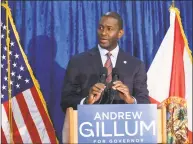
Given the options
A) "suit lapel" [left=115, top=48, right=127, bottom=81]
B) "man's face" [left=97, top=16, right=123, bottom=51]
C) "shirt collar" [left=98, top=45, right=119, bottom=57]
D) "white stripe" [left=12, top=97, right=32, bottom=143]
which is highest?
"man's face" [left=97, top=16, right=123, bottom=51]

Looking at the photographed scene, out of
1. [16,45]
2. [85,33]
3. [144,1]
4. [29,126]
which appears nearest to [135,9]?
[144,1]

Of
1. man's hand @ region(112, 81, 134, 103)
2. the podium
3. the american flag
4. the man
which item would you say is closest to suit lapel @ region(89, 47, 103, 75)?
the man

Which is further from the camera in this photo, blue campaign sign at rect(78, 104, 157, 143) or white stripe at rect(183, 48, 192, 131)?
white stripe at rect(183, 48, 192, 131)

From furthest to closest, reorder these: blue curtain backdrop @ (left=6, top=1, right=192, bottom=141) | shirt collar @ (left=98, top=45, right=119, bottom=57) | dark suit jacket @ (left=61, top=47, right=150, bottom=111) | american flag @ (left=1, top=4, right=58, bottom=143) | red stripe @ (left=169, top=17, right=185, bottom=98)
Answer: red stripe @ (left=169, top=17, right=185, bottom=98) → blue curtain backdrop @ (left=6, top=1, right=192, bottom=141) → american flag @ (left=1, top=4, right=58, bottom=143) → shirt collar @ (left=98, top=45, right=119, bottom=57) → dark suit jacket @ (left=61, top=47, right=150, bottom=111)

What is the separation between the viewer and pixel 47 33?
168 inches

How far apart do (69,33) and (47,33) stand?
20cm

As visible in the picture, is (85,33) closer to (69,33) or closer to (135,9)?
(69,33)

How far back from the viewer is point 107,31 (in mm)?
3400

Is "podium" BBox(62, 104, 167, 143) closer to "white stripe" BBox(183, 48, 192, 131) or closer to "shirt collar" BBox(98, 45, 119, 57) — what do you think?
"shirt collar" BBox(98, 45, 119, 57)

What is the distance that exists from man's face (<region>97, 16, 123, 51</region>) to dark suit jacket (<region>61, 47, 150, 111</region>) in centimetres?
11

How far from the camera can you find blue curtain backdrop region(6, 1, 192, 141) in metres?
4.24

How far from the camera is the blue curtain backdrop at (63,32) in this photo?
4238mm

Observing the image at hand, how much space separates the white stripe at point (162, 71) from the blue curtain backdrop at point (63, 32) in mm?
57

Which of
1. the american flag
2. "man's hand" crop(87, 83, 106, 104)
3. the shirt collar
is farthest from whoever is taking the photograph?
the american flag
